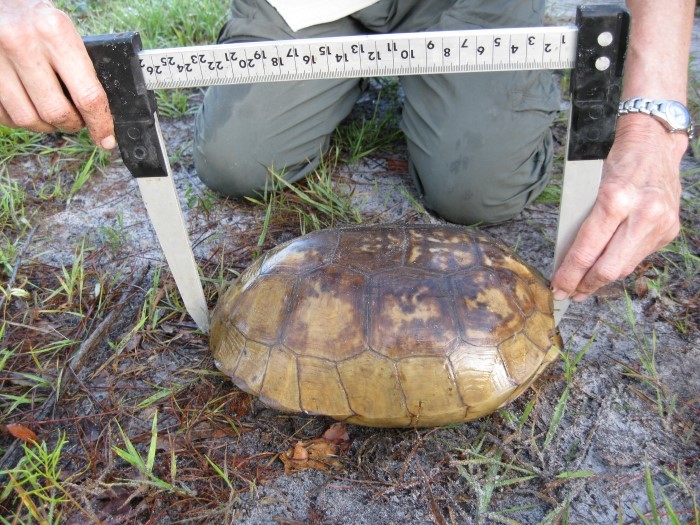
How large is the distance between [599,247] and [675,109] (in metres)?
0.66

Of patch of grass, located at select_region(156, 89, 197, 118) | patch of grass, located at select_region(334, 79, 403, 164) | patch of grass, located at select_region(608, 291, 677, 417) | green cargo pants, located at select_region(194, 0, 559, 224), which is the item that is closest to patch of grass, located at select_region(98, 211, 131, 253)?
green cargo pants, located at select_region(194, 0, 559, 224)

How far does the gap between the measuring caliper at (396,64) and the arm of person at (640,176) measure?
4.2 inches

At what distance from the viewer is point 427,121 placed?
297 cm

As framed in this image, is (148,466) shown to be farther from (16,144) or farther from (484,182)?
(16,144)

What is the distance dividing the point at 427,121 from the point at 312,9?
89cm

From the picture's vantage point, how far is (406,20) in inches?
126

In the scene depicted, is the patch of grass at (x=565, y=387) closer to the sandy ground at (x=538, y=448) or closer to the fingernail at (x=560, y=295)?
the sandy ground at (x=538, y=448)

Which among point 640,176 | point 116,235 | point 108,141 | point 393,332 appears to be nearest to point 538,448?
point 393,332

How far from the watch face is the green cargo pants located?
767mm

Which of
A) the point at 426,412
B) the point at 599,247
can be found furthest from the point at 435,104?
the point at 426,412

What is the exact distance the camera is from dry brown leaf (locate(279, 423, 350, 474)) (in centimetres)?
200

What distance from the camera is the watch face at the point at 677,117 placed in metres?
2.10

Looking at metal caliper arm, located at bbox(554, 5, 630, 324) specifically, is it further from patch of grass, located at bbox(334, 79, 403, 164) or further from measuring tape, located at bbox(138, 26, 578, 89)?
patch of grass, located at bbox(334, 79, 403, 164)

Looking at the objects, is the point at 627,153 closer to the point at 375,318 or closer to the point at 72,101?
the point at 375,318
